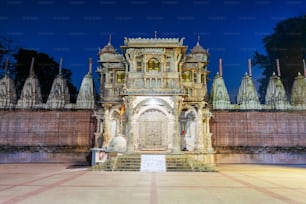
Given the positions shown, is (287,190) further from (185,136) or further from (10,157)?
(10,157)

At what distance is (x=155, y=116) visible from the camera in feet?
58.5

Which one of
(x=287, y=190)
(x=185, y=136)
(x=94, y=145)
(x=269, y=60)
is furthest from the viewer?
(x=269, y=60)

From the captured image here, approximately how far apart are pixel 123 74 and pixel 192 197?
1504 cm

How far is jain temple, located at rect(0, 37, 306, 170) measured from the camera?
17.1m

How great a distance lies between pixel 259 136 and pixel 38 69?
102 feet

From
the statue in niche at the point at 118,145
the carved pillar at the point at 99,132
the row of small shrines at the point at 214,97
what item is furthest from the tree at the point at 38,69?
the statue in niche at the point at 118,145

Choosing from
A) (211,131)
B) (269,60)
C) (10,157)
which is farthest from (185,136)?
(269,60)

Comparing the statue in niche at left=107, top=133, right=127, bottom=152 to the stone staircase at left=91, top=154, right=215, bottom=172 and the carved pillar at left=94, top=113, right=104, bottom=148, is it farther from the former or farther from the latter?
the carved pillar at left=94, top=113, right=104, bottom=148

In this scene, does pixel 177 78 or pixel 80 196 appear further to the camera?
pixel 177 78

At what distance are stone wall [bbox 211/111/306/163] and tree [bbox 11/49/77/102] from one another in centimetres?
2306

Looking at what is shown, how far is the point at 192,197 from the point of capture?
6.17m

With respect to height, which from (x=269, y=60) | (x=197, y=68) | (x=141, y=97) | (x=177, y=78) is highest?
(x=269, y=60)

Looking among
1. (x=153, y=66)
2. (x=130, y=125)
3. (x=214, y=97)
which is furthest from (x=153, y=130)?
(x=214, y=97)

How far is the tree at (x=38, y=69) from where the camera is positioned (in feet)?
103
